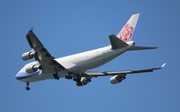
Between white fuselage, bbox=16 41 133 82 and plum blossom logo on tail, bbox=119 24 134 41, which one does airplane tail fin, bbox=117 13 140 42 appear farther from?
white fuselage, bbox=16 41 133 82

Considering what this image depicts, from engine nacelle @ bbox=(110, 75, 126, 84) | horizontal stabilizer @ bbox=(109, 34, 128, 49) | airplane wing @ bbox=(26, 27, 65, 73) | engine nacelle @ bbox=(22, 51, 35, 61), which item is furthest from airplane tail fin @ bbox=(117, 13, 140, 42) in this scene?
engine nacelle @ bbox=(22, 51, 35, 61)

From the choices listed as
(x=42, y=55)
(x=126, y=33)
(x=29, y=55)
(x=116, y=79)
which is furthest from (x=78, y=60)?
(x=116, y=79)

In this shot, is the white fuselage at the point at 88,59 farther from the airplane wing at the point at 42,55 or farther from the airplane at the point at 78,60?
the airplane wing at the point at 42,55

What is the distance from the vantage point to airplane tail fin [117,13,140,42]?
44438 millimetres

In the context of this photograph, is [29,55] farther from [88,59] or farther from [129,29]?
[129,29]

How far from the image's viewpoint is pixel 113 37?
131ft

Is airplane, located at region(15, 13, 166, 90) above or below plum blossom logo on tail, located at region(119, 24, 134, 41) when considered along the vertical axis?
below

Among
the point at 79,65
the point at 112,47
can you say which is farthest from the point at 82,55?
the point at 112,47

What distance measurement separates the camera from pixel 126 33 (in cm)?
4478

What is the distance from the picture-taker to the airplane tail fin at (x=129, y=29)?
4444cm

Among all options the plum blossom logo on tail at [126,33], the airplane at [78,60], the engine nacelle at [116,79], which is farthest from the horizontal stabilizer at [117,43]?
the engine nacelle at [116,79]

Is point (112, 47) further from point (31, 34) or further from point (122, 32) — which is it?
point (31, 34)

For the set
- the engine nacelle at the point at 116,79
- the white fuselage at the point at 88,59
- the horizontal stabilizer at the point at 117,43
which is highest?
the horizontal stabilizer at the point at 117,43

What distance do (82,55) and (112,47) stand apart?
4183mm
